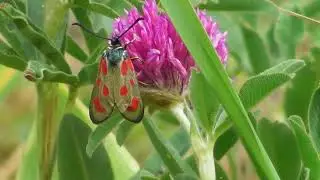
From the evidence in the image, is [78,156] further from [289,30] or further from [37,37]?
[289,30]

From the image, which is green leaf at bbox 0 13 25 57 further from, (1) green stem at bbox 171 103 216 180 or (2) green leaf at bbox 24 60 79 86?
(1) green stem at bbox 171 103 216 180

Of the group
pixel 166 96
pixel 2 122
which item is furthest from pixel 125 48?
pixel 2 122

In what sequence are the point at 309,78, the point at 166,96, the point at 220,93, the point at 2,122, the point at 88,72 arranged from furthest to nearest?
1. the point at 2,122
2. the point at 309,78
3. the point at 88,72
4. the point at 166,96
5. the point at 220,93

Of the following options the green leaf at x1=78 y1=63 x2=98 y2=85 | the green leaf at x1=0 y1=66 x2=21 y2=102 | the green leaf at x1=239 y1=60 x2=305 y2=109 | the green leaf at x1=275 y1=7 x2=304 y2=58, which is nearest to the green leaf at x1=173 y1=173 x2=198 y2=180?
the green leaf at x1=239 y1=60 x2=305 y2=109

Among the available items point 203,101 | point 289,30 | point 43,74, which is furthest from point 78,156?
point 289,30

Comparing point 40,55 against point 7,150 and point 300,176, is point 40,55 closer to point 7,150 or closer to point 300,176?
point 300,176

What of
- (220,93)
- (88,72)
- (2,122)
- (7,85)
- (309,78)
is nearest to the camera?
(220,93)

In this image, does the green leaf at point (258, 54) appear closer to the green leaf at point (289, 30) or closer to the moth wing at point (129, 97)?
the green leaf at point (289, 30)
